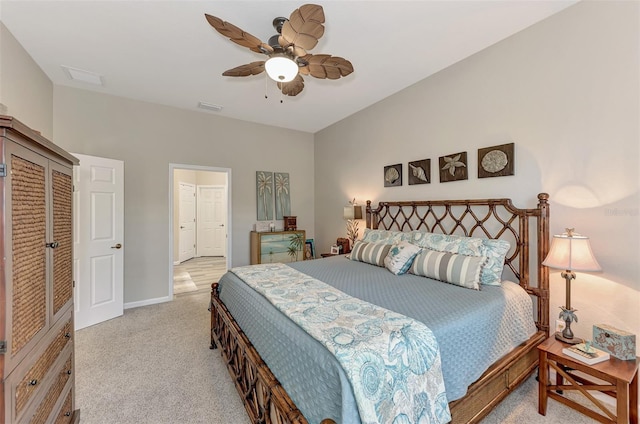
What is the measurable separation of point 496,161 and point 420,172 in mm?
870

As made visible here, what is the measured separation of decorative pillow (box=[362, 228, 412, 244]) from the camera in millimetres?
3119

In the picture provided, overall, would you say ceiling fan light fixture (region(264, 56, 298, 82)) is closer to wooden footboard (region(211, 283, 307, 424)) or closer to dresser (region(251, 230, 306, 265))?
wooden footboard (region(211, 283, 307, 424))

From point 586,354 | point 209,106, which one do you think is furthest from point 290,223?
point 586,354

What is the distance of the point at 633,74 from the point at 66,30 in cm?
451

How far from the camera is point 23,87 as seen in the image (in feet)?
8.70

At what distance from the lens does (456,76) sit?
2.94m

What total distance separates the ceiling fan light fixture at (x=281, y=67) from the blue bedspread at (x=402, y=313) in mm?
1660

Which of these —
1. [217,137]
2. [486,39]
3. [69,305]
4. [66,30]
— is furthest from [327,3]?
[217,137]

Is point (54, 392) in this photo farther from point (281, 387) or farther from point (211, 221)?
point (211, 221)

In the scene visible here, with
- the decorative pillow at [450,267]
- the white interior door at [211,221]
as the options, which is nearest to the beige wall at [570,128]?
the decorative pillow at [450,267]

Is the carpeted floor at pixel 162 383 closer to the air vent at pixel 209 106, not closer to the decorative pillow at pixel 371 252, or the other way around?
the decorative pillow at pixel 371 252

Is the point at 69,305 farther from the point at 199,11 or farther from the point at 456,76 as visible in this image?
the point at 456,76

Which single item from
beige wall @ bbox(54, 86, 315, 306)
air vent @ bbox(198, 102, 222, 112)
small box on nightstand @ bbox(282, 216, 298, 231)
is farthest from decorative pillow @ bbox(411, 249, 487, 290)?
air vent @ bbox(198, 102, 222, 112)

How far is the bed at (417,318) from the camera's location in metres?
1.27
